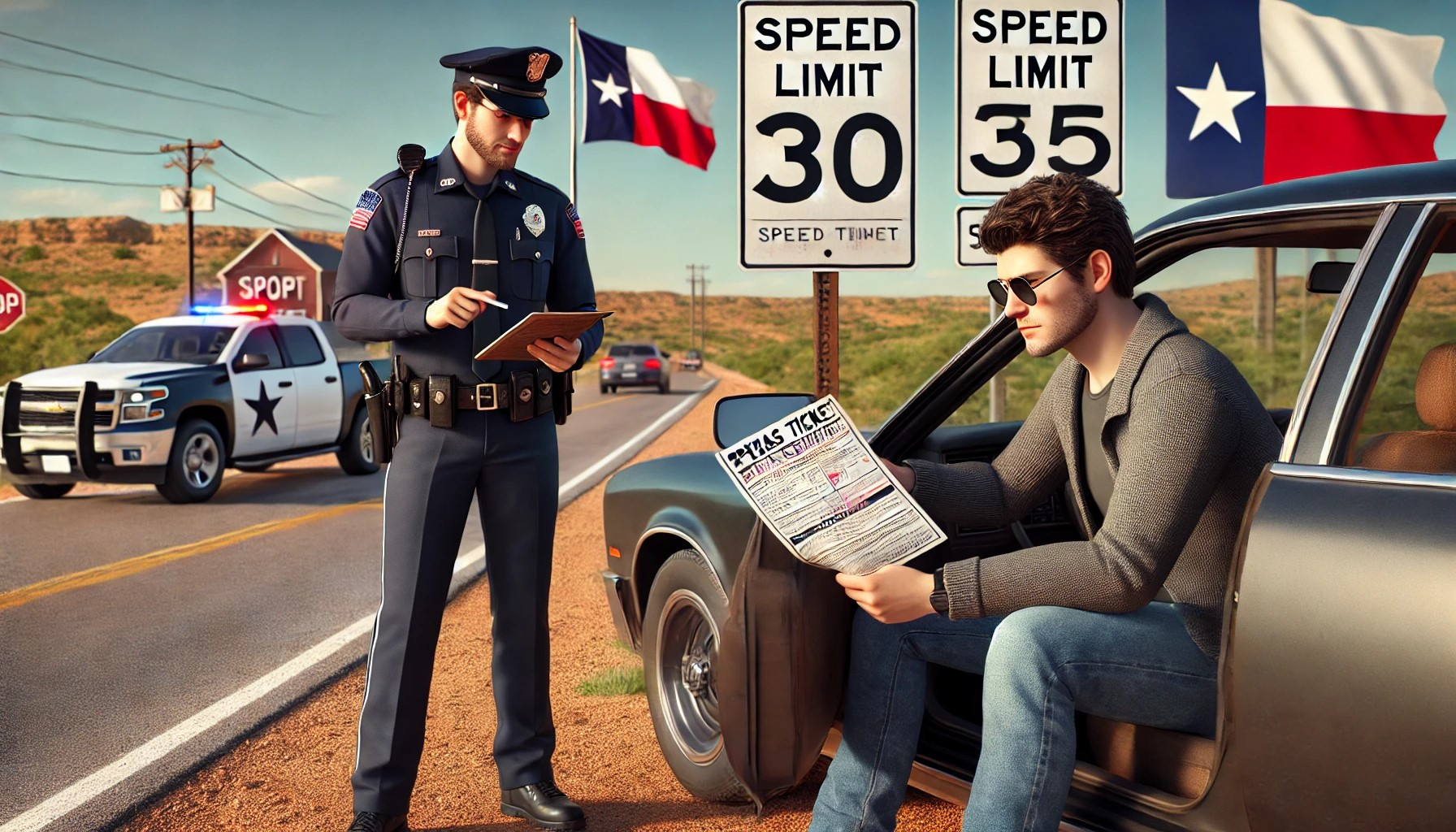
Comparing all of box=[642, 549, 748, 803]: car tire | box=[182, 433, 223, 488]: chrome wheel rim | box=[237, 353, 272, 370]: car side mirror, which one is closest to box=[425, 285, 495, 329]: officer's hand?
box=[642, 549, 748, 803]: car tire

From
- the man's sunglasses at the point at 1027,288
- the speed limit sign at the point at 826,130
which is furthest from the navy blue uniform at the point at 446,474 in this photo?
the speed limit sign at the point at 826,130

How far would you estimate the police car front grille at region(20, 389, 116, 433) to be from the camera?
35.7ft

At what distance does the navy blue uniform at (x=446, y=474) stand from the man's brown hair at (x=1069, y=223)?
1.57 m

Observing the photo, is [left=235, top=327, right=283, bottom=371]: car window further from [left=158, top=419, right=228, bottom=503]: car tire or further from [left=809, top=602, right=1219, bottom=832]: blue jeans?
[left=809, top=602, right=1219, bottom=832]: blue jeans

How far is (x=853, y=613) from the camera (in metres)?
2.82

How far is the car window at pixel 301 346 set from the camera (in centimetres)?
1293

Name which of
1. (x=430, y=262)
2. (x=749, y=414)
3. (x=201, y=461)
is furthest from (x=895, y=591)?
(x=201, y=461)

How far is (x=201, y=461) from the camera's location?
11.7 m

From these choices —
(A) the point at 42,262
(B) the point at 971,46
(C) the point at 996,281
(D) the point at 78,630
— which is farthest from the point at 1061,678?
(A) the point at 42,262

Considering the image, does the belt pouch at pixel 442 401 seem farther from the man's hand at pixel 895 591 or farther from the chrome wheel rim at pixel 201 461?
the chrome wheel rim at pixel 201 461

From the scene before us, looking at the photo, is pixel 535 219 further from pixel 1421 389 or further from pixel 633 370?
pixel 633 370

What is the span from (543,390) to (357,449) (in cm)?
1084

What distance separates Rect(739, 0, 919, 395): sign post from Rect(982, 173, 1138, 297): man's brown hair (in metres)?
2.72

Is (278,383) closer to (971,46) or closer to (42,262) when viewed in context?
(971,46)
